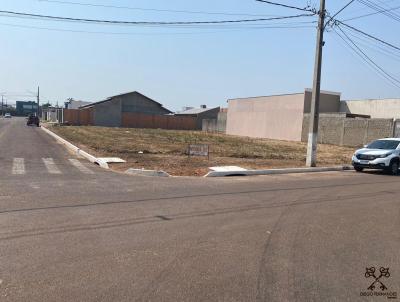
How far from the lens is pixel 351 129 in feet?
140

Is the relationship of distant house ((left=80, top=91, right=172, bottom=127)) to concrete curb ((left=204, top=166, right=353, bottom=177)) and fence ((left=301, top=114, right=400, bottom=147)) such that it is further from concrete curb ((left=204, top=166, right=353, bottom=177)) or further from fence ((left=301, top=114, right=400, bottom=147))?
concrete curb ((left=204, top=166, right=353, bottom=177))

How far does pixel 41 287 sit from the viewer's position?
201 inches

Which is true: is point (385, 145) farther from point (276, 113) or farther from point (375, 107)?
point (276, 113)

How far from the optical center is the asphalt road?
5227 mm

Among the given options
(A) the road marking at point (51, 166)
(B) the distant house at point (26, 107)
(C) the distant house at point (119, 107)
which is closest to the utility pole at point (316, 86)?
(A) the road marking at point (51, 166)

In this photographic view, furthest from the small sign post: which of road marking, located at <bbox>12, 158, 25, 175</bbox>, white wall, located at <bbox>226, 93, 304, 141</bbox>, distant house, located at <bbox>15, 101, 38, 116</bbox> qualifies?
distant house, located at <bbox>15, 101, 38, 116</bbox>

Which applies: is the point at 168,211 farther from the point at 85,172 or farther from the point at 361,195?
the point at 85,172

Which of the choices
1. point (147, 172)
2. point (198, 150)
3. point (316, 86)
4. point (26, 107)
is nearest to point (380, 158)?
point (316, 86)

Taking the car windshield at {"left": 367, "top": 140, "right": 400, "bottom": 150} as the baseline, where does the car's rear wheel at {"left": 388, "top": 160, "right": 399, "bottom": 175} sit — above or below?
below

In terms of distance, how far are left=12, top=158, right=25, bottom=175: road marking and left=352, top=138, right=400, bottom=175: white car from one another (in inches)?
551

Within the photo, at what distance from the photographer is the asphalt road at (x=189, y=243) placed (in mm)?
5227

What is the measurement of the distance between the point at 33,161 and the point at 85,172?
4.30 metres

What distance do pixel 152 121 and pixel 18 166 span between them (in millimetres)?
69197

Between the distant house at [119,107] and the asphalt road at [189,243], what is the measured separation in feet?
239
